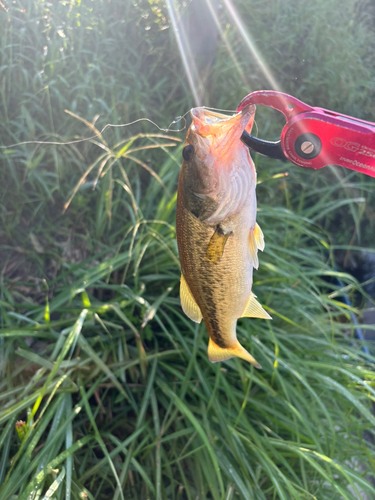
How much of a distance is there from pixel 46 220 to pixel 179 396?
105 cm

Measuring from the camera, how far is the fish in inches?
30.0

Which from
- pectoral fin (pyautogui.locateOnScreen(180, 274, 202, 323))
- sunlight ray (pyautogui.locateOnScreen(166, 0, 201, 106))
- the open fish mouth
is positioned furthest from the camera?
sunlight ray (pyautogui.locateOnScreen(166, 0, 201, 106))

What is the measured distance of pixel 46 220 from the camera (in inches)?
68.7

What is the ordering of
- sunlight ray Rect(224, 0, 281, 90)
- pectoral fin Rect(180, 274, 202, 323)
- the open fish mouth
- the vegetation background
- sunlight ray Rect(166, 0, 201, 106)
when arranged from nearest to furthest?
1. the open fish mouth
2. pectoral fin Rect(180, 274, 202, 323)
3. the vegetation background
4. sunlight ray Rect(166, 0, 201, 106)
5. sunlight ray Rect(224, 0, 281, 90)

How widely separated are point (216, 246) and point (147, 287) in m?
0.92

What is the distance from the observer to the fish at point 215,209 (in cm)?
76

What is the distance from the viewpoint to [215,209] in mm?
793

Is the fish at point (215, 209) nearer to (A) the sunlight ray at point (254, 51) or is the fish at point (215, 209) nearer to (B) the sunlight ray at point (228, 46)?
(B) the sunlight ray at point (228, 46)

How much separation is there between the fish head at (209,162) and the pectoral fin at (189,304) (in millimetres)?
190

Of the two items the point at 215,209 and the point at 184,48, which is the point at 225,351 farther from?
the point at 184,48

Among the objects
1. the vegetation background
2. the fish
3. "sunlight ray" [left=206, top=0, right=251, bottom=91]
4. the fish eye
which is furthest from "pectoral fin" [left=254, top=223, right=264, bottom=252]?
"sunlight ray" [left=206, top=0, right=251, bottom=91]

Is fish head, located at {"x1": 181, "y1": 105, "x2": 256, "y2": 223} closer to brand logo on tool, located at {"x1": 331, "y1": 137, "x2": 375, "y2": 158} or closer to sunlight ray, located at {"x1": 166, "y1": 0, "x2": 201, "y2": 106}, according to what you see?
brand logo on tool, located at {"x1": 331, "y1": 137, "x2": 375, "y2": 158}

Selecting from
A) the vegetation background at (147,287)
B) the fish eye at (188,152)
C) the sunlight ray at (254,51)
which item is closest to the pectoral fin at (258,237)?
the fish eye at (188,152)

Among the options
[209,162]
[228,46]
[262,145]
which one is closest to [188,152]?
[209,162]
